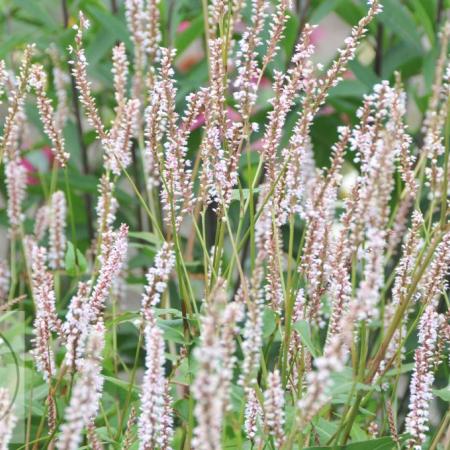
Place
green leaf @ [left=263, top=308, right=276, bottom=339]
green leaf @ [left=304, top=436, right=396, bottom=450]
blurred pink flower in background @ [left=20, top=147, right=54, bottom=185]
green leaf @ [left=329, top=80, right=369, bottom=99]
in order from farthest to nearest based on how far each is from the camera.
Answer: blurred pink flower in background @ [left=20, top=147, right=54, bottom=185] → green leaf @ [left=329, top=80, right=369, bottom=99] → green leaf @ [left=263, top=308, right=276, bottom=339] → green leaf @ [left=304, top=436, right=396, bottom=450]

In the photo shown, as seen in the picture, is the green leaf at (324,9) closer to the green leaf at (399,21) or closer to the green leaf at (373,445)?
the green leaf at (399,21)

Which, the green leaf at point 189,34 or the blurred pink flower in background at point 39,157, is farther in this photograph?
the blurred pink flower in background at point 39,157

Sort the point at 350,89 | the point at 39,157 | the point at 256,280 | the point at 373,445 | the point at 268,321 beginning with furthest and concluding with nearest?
the point at 39,157
the point at 350,89
the point at 268,321
the point at 373,445
the point at 256,280

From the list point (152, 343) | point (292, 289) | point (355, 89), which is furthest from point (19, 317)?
point (152, 343)

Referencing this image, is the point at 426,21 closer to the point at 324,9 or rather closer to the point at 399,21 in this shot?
the point at 399,21

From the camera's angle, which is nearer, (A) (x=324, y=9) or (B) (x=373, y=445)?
(B) (x=373, y=445)

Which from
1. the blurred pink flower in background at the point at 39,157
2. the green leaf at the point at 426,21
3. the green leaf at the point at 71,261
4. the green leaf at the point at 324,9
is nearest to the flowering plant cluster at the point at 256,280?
the green leaf at the point at 71,261

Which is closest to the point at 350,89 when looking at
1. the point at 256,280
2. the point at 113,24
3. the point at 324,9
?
the point at 324,9

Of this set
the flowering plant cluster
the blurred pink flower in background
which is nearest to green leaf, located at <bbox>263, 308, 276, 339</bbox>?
the flowering plant cluster

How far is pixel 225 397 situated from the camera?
95 centimetres

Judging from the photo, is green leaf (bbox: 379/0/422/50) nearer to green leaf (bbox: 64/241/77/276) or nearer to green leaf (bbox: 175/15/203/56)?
green leaf (bbox: 175/15/203/56)

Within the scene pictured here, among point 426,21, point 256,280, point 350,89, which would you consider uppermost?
point 426,21

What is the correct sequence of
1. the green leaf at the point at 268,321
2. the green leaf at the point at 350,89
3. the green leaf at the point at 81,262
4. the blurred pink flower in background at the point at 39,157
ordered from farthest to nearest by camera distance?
the blurred pink flower in background at the point at 39,157 < the green leaf at the point at 350,89 < the green leaf at the point at 81,262 < the green leaf at the point at 268,321

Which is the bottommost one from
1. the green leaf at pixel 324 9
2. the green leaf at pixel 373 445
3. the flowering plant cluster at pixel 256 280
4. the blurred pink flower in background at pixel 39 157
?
the green leaf at pixel 373 445
